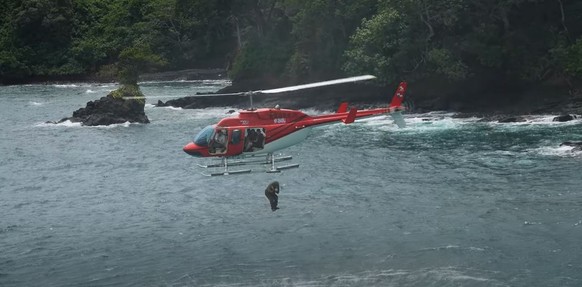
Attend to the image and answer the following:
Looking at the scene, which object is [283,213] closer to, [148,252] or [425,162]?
[148,252]

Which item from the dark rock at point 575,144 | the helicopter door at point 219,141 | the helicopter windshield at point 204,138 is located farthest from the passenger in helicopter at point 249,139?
the dark rock at point 575,144

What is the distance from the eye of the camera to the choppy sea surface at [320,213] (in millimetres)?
37688

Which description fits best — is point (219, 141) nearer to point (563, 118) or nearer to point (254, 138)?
point (254, 138)

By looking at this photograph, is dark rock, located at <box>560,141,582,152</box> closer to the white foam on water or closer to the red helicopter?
the white foam on water

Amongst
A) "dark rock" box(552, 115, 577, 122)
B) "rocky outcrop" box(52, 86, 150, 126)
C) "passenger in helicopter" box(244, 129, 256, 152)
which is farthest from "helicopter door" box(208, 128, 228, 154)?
"rocky outcrop" box(52, 86, 150, 126)

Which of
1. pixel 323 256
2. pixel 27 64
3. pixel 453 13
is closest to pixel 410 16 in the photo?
pixel 453 13

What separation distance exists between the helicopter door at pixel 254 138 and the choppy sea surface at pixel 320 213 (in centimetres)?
460

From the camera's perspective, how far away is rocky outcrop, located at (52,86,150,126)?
8256 cm

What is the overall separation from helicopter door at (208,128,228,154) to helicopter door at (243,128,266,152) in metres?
1.07

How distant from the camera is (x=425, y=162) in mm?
57094

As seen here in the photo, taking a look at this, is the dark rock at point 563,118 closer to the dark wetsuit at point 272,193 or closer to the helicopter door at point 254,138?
the dark wetsuit at point 272,193

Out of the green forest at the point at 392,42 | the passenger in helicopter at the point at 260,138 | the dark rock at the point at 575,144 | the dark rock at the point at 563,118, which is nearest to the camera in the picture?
the passenger in helicopter at the point at 260,138

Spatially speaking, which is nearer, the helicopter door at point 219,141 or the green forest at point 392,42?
Answer: the helicopter door at point 219,141

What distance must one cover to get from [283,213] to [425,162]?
14289mm
